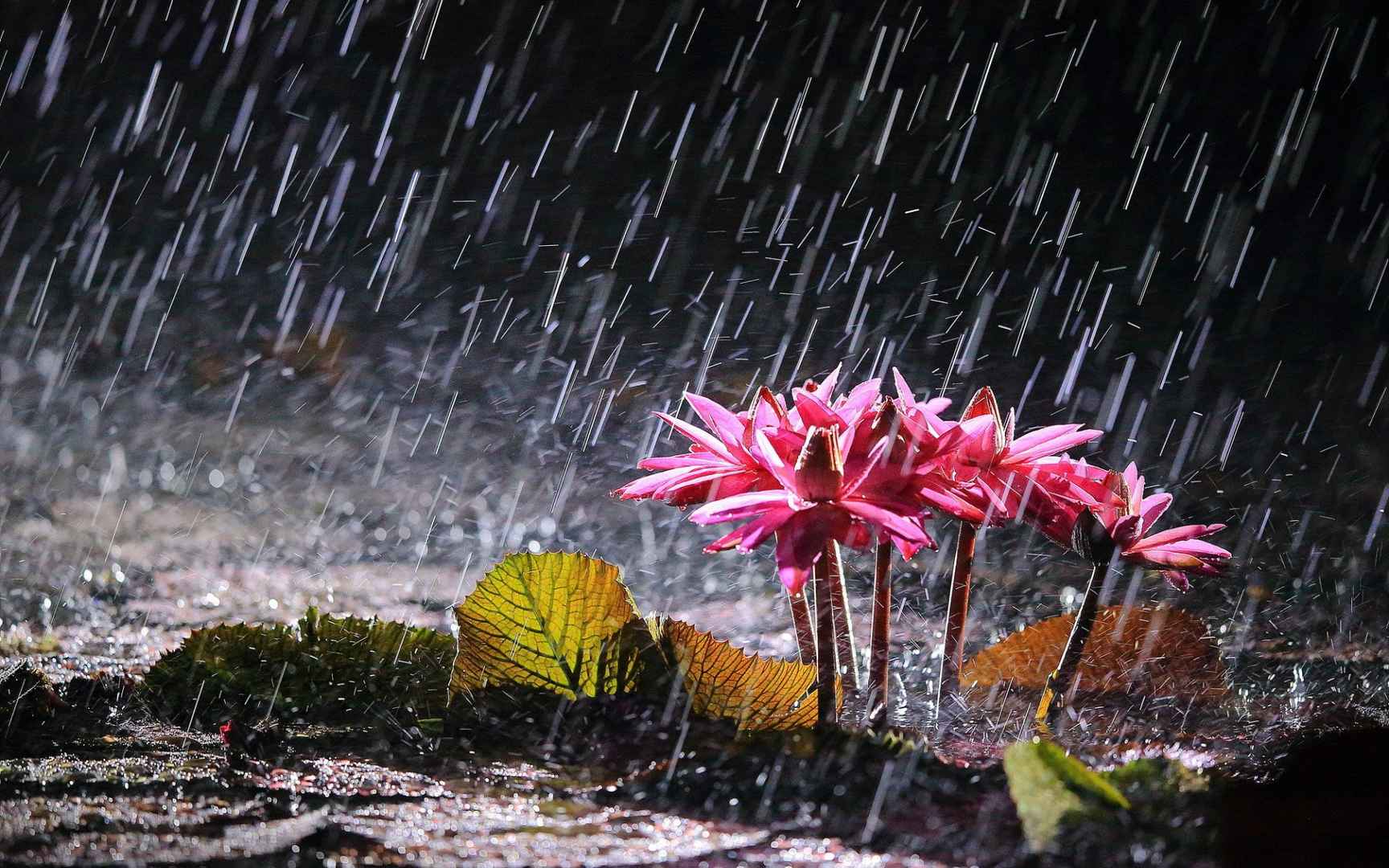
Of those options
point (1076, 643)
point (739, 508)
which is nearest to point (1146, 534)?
point (1076, 643)

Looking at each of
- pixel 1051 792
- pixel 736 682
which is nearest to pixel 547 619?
pixel 736 682

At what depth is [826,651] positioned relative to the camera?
1.14ft

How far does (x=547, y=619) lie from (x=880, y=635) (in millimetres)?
116

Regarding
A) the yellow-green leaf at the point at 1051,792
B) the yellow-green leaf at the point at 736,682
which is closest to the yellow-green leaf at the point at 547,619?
the yellow-green leaf at the point at 736,682

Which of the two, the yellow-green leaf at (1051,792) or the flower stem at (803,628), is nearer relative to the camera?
the yellow-green leaf at (1051,792)

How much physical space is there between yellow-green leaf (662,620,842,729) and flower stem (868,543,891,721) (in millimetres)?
19

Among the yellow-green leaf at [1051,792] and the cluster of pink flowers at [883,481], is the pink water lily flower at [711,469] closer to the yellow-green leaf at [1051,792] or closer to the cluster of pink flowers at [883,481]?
the cluster of pink flowers at [883,481]

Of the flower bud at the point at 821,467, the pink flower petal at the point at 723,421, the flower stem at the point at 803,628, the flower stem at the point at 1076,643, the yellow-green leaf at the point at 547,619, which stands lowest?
the yellow-green leaf at the point at 547,619

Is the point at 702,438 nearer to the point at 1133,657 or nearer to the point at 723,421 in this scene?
the point at 723,421

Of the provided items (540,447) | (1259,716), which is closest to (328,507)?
(540,447)

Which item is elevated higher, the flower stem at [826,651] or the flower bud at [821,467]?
the flower bud at [821,467]

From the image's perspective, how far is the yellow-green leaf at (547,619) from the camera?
37cm

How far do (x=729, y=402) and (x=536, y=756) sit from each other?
88 centimetres

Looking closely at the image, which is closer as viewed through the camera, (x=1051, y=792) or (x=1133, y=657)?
(x=1051, y=792)
